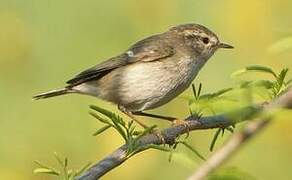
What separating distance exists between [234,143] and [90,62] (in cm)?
865

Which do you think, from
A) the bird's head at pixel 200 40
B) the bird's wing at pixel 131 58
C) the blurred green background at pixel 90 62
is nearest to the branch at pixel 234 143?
the blurred green background at pixel 90 62

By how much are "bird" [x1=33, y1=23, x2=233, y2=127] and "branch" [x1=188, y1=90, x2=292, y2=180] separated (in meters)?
4.61

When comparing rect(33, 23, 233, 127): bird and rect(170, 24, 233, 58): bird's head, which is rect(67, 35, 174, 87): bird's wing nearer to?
rect(33, 23, 233, 127): bird

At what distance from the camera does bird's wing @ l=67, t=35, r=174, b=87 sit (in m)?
5.68

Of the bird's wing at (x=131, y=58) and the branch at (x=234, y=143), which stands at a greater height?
the bird's wing at (x=131, y=58)

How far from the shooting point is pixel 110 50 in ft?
30.3

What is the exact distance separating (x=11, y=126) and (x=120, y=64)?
7.36 ft

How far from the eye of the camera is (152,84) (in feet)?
18.1

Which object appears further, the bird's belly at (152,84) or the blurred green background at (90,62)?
the blurred green background at (90,62)

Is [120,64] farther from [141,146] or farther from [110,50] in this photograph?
[141,146]

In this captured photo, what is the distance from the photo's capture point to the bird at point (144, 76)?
5.52 m

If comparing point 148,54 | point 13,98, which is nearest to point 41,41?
point 13,98

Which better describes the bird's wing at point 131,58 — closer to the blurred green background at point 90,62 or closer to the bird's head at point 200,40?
the bird's head at point 200,40

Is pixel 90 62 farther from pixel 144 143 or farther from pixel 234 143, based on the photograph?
pixel 234 143
